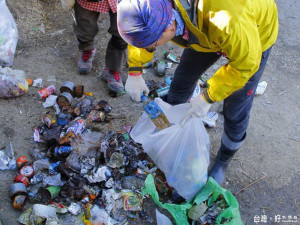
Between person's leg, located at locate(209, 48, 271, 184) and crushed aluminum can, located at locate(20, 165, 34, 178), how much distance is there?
142cm

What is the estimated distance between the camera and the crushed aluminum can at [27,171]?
2.26 m

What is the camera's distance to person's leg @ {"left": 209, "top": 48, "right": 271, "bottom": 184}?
1931 mm

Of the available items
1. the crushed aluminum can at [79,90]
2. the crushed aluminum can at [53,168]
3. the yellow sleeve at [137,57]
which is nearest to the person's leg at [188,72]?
the yellow sleeve at [137,57]

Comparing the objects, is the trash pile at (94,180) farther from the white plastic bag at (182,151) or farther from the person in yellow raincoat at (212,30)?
the person in yellow raincoat at (212,30)

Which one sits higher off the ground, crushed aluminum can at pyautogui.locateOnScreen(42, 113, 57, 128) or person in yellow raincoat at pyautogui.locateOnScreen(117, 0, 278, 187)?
person in yellow raincoat at pyautogui.locateOnScreen(117, 0, 278, 187)

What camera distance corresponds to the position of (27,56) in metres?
3.33

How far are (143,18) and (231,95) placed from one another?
902 mm

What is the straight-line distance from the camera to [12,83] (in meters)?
2.77

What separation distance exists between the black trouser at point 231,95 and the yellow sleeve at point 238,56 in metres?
0.31

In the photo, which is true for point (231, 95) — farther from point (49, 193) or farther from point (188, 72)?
point (49, 193)

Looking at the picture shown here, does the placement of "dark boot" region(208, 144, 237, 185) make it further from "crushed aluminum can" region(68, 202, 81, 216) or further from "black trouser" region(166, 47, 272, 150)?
"crushed aluminum can" region(68, 202, 81, 216)

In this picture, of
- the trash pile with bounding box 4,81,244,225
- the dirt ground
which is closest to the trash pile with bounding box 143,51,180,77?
the dirt ground

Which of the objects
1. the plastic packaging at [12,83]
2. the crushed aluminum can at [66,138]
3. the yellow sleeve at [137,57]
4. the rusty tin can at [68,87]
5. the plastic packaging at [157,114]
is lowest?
the crushed aluminum can at [66,138]

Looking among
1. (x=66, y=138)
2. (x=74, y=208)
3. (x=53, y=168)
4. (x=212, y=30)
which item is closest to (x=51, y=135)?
(x=66, y=138)
